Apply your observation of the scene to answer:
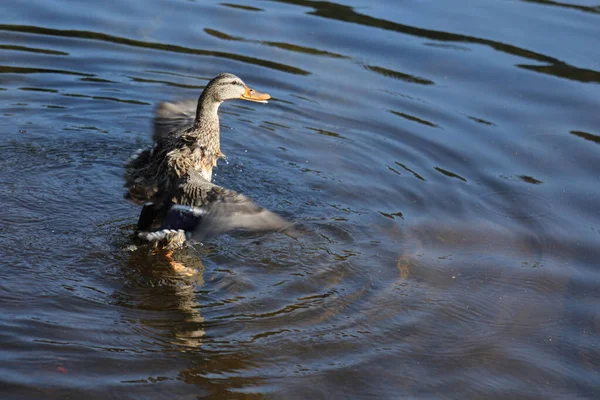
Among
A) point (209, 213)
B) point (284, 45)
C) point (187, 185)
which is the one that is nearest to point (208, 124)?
point (187, 185)

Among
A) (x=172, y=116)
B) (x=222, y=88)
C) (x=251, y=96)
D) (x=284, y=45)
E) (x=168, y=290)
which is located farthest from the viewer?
(x=284, y=45)

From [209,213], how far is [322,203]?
180cm

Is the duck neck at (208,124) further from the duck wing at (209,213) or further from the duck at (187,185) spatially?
the duck wing at (209,213)

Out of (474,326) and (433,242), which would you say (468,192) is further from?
(474,326)

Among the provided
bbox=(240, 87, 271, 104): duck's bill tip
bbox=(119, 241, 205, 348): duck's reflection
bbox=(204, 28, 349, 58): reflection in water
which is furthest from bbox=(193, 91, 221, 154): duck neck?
bbox=(204, 28, 349, 58): reflection in water

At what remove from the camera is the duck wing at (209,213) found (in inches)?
224

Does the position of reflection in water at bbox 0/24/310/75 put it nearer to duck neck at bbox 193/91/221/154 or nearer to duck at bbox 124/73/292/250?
duck at bbox 124/73/292/250

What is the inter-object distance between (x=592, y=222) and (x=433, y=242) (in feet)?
4.90

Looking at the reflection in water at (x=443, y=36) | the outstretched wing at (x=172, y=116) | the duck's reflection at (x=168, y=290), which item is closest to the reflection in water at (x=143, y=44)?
the reflection in water at (x=443, y=36)

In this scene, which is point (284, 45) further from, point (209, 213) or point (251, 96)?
point (209, 213)

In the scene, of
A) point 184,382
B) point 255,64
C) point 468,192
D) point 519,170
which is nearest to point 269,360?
point 184,382

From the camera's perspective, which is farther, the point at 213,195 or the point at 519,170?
the point at 519,170

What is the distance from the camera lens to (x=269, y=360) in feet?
18.0

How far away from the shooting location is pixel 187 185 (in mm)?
6375
